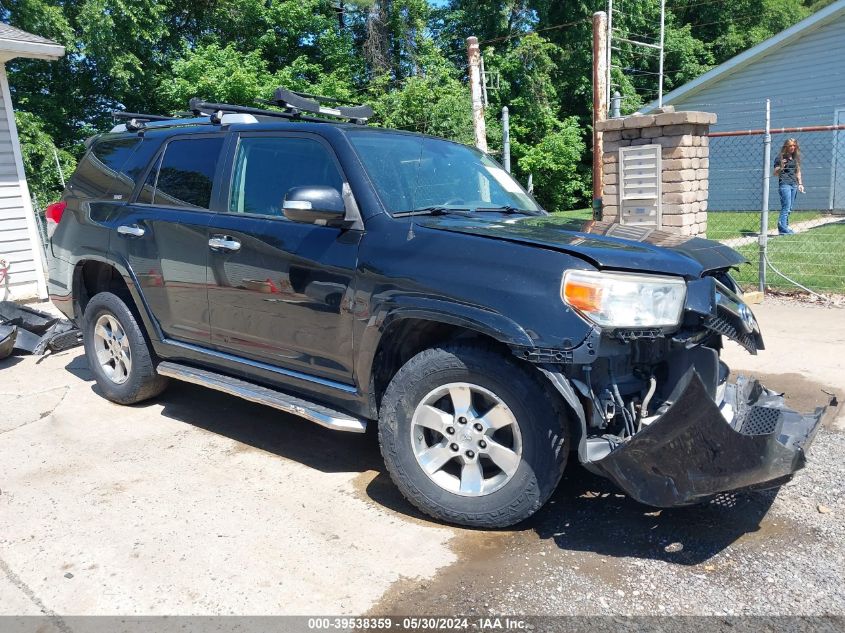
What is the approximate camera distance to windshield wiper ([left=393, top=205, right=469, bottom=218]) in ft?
12.3

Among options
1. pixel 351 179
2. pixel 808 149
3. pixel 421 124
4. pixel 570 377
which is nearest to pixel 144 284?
pixel 351 179

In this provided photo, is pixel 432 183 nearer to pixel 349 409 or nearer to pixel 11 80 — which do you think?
pixel 349 409

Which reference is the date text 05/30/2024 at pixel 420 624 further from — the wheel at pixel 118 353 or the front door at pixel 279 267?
the wheel at pixel 118 353

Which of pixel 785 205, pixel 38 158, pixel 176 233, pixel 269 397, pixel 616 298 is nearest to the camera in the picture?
pixel 616 298

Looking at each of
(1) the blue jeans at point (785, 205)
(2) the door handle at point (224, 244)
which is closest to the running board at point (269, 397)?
(2) the door handle at point (224, 244)

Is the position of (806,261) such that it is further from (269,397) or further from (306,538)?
(306,538)

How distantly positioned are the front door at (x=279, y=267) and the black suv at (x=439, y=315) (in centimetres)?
1

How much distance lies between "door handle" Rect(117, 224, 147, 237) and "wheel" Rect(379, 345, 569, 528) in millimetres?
2331

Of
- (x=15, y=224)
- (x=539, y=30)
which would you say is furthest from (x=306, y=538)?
(x=539, y=30)

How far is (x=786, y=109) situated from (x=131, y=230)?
1785 cm

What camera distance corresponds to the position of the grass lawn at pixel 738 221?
13.0 meters

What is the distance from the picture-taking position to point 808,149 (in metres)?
17.2

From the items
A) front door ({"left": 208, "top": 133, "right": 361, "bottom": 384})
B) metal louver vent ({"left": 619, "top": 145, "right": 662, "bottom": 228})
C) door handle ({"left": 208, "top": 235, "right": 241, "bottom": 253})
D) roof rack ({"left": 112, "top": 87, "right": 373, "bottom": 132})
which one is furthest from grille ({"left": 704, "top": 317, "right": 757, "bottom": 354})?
metal louver vent ({"left": 619, "top": 145, "right": 662, "bottom": 228})

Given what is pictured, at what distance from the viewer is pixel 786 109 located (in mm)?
17938
